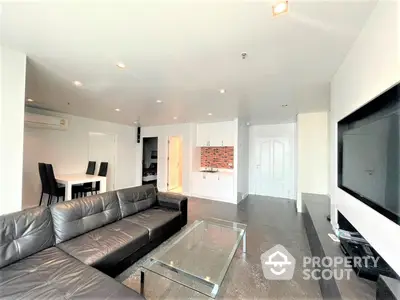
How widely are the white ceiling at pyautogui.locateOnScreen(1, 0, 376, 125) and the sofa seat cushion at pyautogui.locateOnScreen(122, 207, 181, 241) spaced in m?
2.03

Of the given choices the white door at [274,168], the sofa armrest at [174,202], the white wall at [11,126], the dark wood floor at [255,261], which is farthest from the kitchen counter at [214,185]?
the white wall at [11,126]

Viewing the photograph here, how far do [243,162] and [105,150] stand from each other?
4.85 meters

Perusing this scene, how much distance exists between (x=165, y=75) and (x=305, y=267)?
298 cm

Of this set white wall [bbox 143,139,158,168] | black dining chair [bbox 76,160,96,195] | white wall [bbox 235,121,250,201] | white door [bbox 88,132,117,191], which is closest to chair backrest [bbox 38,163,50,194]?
black dining chair [bbox 76,160,96,195]

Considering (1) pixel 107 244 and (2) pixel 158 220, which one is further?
(2) pixel 158 220

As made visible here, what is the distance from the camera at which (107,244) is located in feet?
6.23

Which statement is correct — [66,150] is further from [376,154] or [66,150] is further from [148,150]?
[376,154]

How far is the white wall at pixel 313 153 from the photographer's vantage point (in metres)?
4.05

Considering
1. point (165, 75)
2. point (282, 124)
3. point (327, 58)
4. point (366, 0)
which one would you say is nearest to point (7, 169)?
point (165, 75)

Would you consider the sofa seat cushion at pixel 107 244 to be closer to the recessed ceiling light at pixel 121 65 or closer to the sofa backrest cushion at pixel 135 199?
the sofa backrest cushion at pixel 135 199

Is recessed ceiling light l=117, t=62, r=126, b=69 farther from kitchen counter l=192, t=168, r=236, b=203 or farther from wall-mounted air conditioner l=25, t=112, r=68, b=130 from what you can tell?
kitchen counter l=192, t=168, r=236, b=203

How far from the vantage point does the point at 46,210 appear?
1910 mm

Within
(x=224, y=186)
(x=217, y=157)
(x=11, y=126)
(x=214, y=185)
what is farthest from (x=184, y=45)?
(x=217, y=157)

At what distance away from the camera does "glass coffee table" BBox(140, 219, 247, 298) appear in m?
1.55
